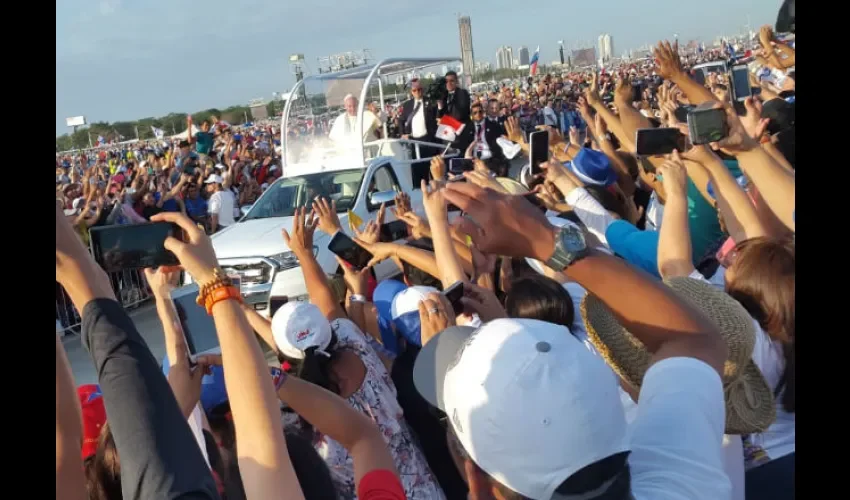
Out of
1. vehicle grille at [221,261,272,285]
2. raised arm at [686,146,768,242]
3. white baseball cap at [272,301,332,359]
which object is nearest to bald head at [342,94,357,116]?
vehicle grille at [221,261,272,285]

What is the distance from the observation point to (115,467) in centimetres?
174

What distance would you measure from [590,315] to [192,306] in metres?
1.12

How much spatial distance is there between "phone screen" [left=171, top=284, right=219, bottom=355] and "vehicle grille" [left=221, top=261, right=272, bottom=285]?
16.9ft

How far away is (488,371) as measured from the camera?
1.21m

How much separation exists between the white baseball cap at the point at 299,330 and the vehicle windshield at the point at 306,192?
19.7ft

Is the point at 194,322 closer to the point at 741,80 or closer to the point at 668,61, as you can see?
the point at 668,61

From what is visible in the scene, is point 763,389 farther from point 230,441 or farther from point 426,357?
point 230,441

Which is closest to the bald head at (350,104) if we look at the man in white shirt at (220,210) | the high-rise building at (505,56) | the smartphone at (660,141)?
the man in white shirt at (220,210)

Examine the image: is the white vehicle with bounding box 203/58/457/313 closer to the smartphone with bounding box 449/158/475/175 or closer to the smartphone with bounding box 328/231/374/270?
the smartphone with bounding box 328/231/374/270

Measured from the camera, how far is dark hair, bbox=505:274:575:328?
2342 millimetres

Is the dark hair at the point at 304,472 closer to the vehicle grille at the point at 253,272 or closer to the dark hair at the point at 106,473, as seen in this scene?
the dark hair at the point at 106,473

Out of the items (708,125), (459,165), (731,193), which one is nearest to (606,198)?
(459,165)
